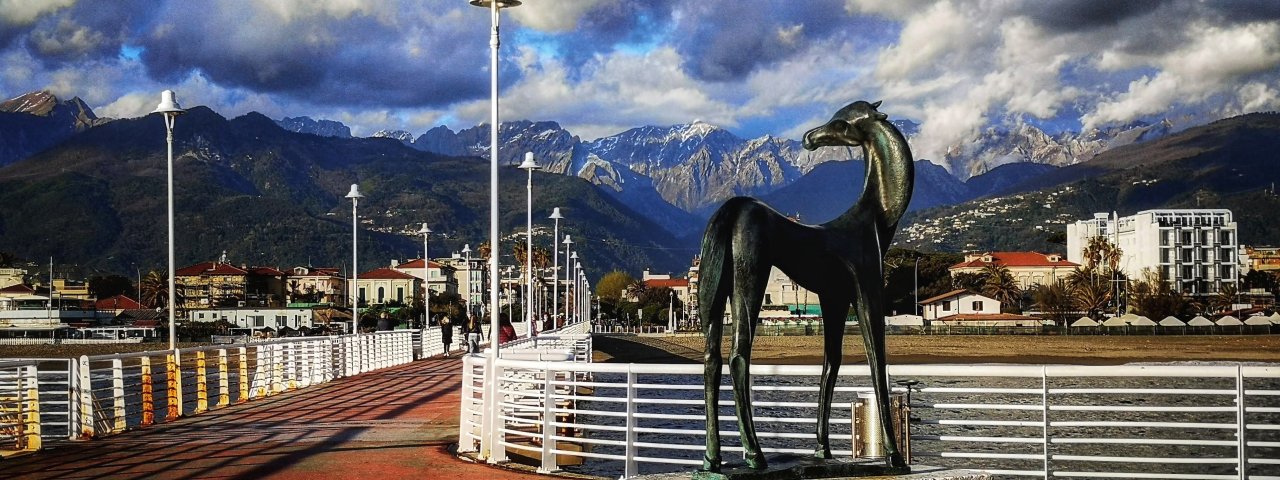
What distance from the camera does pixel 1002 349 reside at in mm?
87812

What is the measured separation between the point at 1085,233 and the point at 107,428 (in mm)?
156401

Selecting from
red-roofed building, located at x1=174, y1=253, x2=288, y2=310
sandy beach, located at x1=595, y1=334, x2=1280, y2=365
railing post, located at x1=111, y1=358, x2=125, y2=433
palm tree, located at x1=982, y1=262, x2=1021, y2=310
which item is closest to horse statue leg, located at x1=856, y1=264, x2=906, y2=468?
railing post, located at x1=111, y1=358, x2=125, y2=433

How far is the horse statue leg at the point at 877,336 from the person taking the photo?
332 inches

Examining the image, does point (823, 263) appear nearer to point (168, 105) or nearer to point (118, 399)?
point (118, 399)

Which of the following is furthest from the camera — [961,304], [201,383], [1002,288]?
[1002,288]

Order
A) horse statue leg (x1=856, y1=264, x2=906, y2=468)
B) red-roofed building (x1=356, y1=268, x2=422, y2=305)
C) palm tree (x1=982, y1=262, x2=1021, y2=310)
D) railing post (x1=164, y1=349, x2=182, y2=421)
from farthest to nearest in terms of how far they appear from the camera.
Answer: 1. red-roofed building (x1=356, y1=268, x2=422, y2=305)
2. palm tree (x1=982, y1=262, x2=1021, y2=310)
3. railing post (x1=164, y1=349, x2=182, y2=421)
4. horse statue leg (x1=856, y1=264, x2=906, y2=468)

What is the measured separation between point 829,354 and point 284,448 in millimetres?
8421

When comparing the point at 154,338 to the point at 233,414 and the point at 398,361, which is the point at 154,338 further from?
the point at 233,414

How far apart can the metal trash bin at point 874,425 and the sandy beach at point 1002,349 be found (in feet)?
215

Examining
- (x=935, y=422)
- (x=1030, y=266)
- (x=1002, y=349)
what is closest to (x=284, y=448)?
(x=935, y=422)

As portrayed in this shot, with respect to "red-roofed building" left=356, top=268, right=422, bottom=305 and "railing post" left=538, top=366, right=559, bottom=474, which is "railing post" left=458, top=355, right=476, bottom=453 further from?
"red-roofed building" left=356, top=268, right=422, bottom=305

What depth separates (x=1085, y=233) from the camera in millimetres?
160500

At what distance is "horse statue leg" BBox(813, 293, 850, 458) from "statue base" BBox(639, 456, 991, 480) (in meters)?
0.18

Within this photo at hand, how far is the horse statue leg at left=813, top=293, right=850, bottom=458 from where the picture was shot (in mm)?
8523
